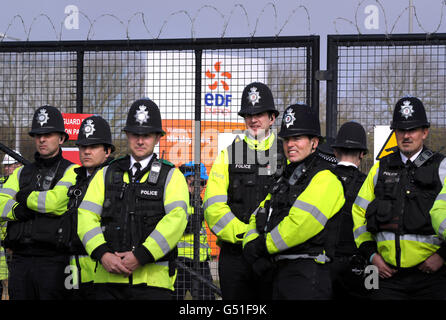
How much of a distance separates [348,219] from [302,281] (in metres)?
1.80

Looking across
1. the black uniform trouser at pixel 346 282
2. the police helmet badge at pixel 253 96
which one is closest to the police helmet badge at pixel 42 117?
the police helmet badge at pixel 253 96

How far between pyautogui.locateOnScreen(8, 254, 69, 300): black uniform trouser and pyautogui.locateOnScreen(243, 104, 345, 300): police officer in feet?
6.89

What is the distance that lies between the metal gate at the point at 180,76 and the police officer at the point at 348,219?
2.22ft

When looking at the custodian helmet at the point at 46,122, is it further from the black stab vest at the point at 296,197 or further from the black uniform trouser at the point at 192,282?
the black stab vest at the point at 296,197

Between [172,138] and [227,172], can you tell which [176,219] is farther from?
[172,138]

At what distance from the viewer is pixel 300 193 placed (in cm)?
441

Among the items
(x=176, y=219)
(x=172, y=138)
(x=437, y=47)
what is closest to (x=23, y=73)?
(x=172, y=138)

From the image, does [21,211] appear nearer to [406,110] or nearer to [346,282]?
[346,282]

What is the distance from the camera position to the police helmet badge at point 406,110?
4.92m

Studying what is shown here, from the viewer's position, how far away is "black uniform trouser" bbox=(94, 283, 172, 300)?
4.56 meters

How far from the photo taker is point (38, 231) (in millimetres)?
5660

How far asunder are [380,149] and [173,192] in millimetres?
2866

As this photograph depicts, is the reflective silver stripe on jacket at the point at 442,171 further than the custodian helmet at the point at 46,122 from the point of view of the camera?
No
